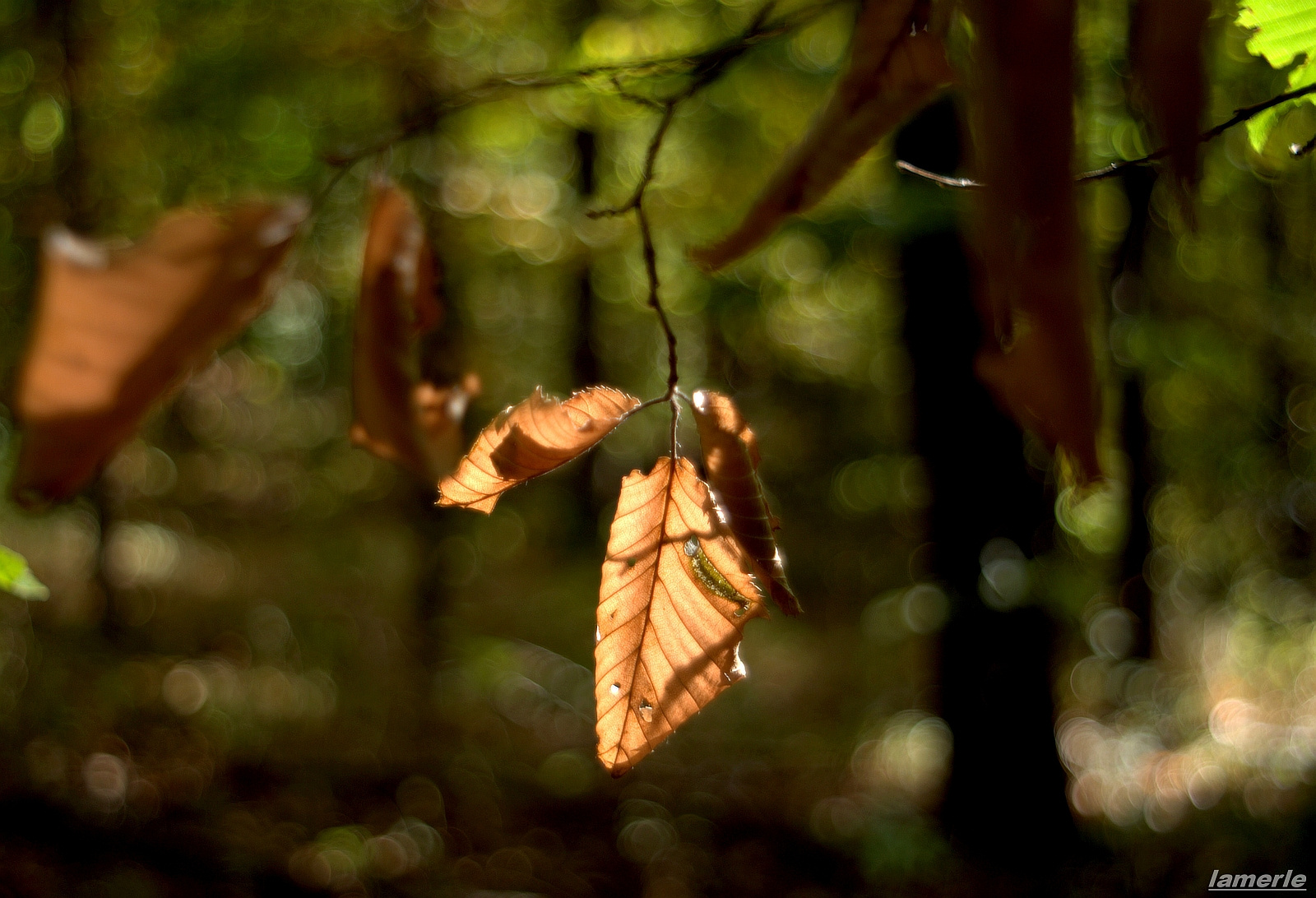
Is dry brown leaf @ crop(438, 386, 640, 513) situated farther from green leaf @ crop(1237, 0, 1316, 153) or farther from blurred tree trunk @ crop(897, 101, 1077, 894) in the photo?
blurred tree trunk @ crop(897, 101, 1077, 894)

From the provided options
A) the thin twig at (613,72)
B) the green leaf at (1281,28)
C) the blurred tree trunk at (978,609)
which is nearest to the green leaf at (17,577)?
the thin twig at (613,72)

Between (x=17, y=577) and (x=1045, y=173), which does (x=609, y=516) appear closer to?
(x=17, y=577)

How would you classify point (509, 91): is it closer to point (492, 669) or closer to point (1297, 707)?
point (492, 669)

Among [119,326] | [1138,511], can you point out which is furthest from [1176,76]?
[1138,511]

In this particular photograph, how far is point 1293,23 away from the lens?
514mm

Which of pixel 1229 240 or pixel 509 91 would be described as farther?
pixel 1229 240

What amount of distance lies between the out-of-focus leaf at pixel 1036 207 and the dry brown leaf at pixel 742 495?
17 cm

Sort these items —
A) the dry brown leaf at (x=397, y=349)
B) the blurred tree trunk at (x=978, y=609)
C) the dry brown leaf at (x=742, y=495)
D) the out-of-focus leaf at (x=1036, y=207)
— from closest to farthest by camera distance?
the out-of-focus leaf at (x=1036, y=207) → the dry brown leaf at (x=742, y=495) → the dry brown leaf at (x=397, y=349) → the blurred tree trunk at (x=978, y=609)

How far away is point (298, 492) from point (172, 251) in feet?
22.5

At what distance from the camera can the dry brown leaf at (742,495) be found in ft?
1.35

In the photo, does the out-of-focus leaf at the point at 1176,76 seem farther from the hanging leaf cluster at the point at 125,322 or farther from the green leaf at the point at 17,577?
the green leaf at the point at 17,577

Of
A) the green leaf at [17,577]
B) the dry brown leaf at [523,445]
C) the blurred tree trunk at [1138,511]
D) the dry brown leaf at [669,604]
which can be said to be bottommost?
the blurred tree trunk at [1138,511]

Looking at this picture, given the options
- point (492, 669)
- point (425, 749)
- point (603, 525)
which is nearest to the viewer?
point (492, 669)

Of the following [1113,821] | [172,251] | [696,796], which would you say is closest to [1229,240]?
[1113,821]
